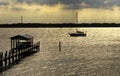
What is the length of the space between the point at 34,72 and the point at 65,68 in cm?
710

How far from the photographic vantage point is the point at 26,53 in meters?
73.4

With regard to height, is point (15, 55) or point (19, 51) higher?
Answer: point (19, 51)

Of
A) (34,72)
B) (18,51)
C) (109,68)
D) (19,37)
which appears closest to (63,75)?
(34,72)

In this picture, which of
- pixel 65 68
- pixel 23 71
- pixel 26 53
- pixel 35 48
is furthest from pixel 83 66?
pixel 35 48

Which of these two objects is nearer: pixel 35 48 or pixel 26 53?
pixel 26 53

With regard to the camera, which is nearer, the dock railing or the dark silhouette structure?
the dock railing

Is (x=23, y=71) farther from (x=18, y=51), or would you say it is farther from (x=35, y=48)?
(x=35, y=48)

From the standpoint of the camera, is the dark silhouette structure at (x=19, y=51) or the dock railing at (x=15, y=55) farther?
the dark silhouette structure at (x=19, y=51)

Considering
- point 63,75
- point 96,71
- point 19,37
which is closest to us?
point 63,75

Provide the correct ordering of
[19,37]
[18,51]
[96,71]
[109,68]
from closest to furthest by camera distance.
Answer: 1. [96,71]
2. [109,68]
3. [18,51]
4. [19,37]

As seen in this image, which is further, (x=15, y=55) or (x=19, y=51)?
(x=19, y=51)

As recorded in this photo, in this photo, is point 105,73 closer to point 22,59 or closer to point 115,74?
point 115,74

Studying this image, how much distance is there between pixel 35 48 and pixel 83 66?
27.4 m

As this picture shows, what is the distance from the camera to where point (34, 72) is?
5219 cm
